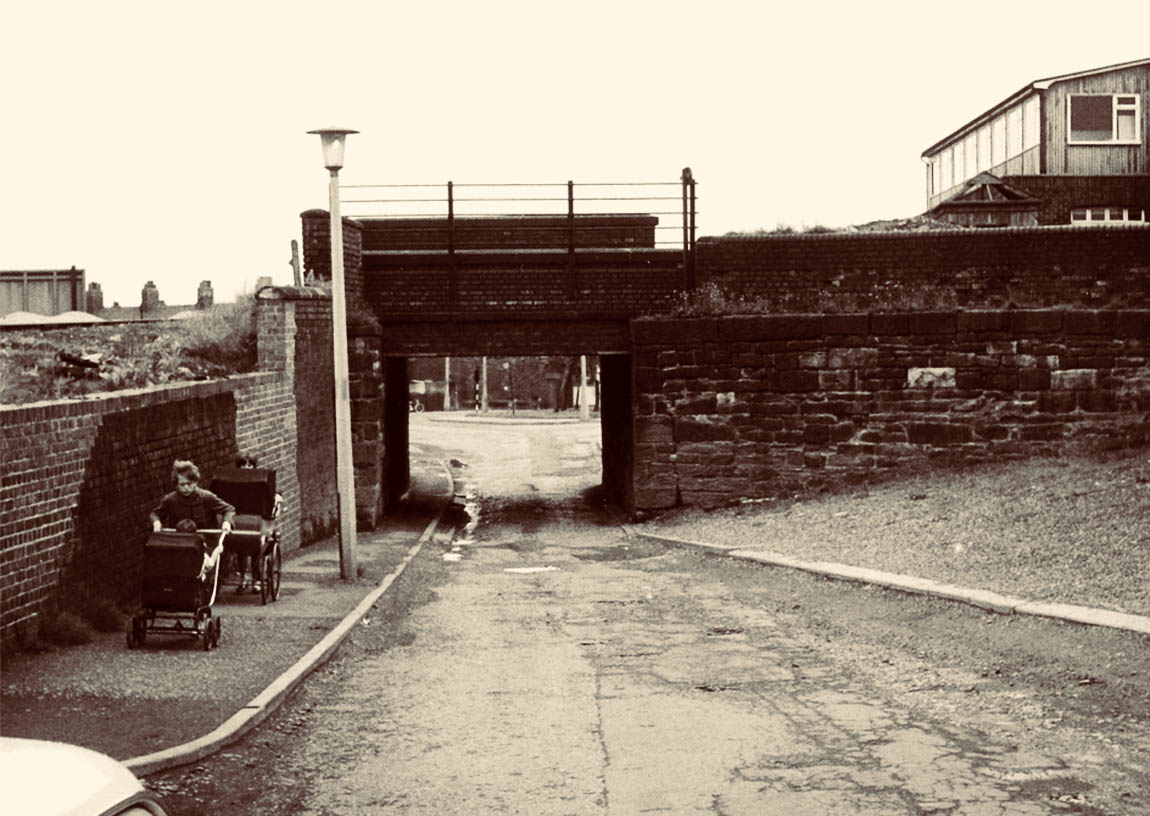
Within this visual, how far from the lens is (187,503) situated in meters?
11.5

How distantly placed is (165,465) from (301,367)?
6193mm

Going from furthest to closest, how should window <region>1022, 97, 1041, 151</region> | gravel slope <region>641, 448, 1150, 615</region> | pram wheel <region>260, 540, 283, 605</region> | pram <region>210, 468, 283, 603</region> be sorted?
window <region>1022, 97, 1041, 151</region>
pram wheel <region>260, 540, 283, 605</region>
pram <region>210, 468, 283, 603</region>
gravel slope <region>641, 448, 1150, 615</region>

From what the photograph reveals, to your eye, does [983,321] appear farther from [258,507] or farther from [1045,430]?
[258,507]

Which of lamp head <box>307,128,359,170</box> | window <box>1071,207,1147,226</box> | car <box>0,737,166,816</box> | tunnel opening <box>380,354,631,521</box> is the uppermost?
window <box>1071,207,1147,226</box>

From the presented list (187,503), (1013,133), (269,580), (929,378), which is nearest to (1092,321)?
(929,378)

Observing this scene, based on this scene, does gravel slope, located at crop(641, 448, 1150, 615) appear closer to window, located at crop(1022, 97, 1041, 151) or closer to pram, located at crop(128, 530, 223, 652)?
pram, located at crop(128, 530, 223, 652)

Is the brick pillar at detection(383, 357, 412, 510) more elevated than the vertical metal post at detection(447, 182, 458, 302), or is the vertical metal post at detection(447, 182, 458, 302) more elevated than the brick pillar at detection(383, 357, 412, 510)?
the vertical metal post at detection(447, 182, 458, 302)

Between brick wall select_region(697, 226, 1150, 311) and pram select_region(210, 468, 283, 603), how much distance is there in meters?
11.6

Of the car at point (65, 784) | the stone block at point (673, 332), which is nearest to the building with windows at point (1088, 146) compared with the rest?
the stone block at point (673, 332)

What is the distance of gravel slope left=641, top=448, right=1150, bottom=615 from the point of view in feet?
42.3

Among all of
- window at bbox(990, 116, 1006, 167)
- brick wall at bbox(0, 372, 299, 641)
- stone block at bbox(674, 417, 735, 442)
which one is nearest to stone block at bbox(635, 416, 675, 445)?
stone block at bbox(674, 417, 735, 442)

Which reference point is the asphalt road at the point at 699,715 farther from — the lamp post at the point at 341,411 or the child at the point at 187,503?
the child at the point at 187,503

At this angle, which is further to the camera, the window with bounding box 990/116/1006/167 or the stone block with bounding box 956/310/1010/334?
the window with bounding box 990/116/1006/167

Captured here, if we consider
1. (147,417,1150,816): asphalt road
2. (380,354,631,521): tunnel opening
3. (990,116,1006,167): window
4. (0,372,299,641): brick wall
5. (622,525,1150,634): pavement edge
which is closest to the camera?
(147,417,1150,816): asphalt road
